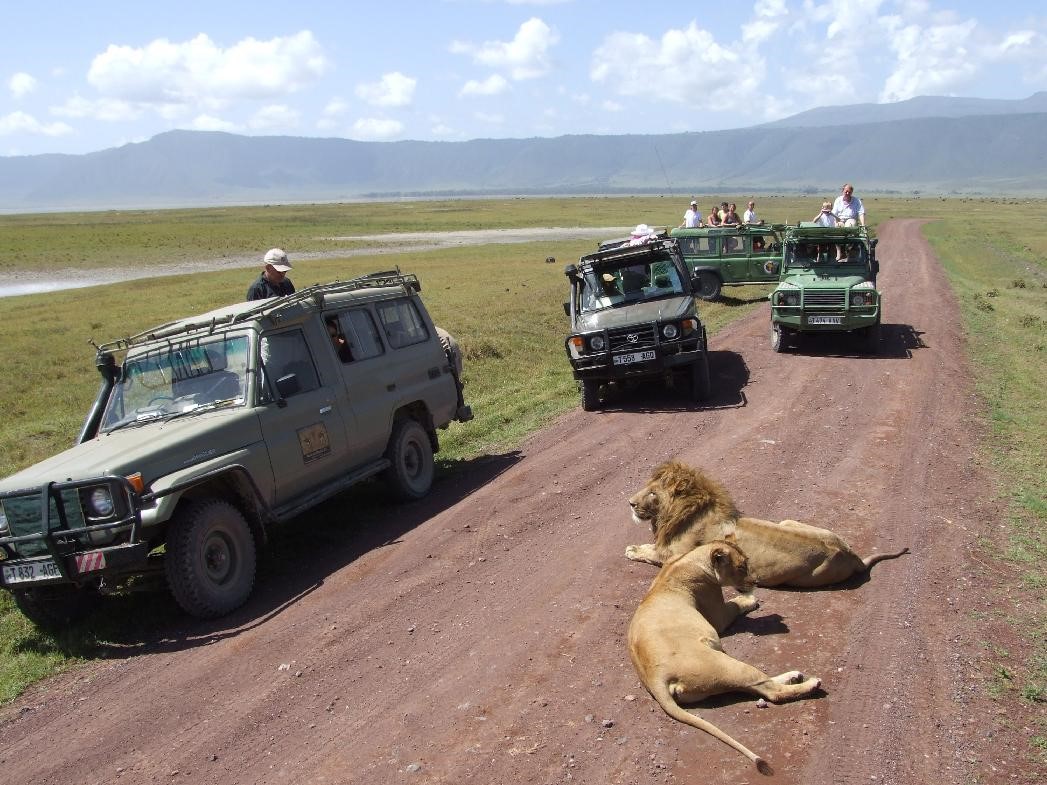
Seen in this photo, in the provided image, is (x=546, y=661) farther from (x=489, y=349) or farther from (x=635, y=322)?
(x=489, y=349)

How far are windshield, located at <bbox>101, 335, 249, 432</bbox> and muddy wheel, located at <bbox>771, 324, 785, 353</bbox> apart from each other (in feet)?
33.0

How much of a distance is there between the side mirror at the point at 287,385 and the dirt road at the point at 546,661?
151 cm

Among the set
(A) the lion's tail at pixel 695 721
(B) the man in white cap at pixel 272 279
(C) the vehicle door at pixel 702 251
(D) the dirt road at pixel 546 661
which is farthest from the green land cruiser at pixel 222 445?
(C) the vehicle door at pixel 702 251

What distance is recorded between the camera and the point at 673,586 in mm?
5102

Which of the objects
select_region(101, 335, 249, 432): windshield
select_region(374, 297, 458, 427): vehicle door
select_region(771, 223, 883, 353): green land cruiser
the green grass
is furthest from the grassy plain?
select_region(771, 223, 883, 353): green land cruiser

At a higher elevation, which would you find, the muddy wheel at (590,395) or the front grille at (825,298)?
the front grille at (825,298)

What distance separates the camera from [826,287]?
14484 millimetres

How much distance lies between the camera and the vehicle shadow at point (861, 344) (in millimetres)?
14422

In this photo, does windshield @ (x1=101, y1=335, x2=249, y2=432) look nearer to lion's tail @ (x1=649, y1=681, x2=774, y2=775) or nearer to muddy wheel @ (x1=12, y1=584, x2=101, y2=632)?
muddy wheel @ (x1=12, y1=584, x2=101, y2=632)

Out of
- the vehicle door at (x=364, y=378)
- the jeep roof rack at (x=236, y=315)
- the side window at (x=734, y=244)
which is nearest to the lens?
the jeep roof rack at (x=236, y=315)

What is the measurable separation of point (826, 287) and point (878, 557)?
30.2 feet

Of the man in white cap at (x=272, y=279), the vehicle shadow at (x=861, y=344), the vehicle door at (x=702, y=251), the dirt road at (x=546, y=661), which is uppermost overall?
the man in white cap at (x=272, y=279)

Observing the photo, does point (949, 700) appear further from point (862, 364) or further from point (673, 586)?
point (862, 364)

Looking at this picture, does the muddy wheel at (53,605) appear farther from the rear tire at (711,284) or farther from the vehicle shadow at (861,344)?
the rear tire at (711,284)
